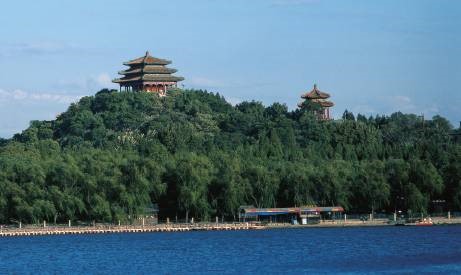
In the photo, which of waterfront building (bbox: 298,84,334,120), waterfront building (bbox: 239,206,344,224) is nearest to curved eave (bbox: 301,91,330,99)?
waterfront building (bbox: 298,84,334,120)

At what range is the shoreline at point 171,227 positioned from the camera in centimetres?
9900

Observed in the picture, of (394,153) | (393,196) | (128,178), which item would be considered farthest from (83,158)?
(394,153)

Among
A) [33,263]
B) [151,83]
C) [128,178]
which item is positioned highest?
[151,83]

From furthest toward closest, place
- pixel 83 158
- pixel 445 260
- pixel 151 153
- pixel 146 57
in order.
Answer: pixel 146 57 < pixel 151 153 < pixel 83 158 < pixel 445 260

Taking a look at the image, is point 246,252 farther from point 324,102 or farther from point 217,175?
point 324,102

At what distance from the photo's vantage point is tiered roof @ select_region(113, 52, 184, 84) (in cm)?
16012

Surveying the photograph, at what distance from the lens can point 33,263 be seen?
78500mm

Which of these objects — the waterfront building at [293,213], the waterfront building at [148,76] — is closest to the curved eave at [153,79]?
the waterfront building at [148,76]

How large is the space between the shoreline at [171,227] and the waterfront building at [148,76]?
54.5 meters

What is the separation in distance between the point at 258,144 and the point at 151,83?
33778 millimetres

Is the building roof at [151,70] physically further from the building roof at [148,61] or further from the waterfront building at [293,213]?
the waterfront building at [293,213]

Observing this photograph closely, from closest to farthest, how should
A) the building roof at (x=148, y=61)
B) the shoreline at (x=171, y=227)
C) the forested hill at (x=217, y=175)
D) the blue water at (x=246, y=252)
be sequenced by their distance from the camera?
the blue water at (x=246, y=252) < the shoreline at (x=171, y=227) < the forested hill at (x=217, y=175) < the building roof at (x=148, y=61)

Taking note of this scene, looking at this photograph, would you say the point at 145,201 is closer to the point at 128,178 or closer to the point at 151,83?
the point at 128,178

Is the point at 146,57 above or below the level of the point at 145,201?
above
